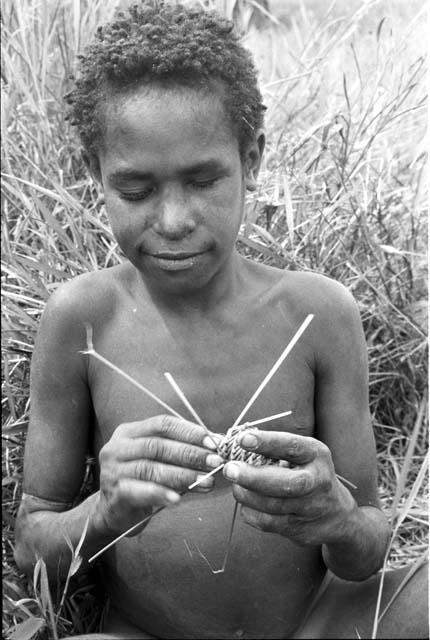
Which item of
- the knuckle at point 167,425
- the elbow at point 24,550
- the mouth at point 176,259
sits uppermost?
the mouth at point 176,259

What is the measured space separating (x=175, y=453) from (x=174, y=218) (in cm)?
42

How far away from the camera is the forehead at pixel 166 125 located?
68.4 inches

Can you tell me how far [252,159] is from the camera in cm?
195

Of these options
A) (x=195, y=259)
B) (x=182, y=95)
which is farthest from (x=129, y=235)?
(x=182, y=95)

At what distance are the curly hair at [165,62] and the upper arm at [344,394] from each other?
402 millimetres

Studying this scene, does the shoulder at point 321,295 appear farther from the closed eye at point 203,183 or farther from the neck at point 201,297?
the closed eye at point 203,183

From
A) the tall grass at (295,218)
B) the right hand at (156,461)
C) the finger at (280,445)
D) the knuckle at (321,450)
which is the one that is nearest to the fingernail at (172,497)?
the right hand at (156,461)

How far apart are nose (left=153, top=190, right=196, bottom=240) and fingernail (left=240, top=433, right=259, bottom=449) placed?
1.36 ft

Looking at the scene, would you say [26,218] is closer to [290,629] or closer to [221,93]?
[221,93]

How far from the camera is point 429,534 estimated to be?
2.46 meters

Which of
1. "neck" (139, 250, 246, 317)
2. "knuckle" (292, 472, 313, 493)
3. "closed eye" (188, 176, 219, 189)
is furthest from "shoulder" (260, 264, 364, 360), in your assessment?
"knuckle" (292, 472, 313, 493)

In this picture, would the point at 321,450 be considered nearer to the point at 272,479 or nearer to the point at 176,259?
the point at 272,479

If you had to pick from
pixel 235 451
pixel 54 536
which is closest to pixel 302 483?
pixel 235 451

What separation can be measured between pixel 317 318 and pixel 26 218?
1.01 m
